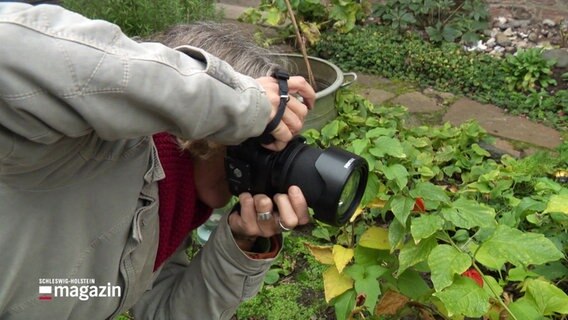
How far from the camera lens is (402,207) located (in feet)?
4.57

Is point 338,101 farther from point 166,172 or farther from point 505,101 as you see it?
point 166,172

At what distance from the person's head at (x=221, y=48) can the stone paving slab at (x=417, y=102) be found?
218 centimetres

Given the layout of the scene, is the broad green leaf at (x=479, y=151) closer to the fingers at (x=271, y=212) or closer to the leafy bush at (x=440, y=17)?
the leafy bush at (x=440, y=17)

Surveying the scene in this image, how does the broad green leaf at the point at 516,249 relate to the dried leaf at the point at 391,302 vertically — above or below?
above

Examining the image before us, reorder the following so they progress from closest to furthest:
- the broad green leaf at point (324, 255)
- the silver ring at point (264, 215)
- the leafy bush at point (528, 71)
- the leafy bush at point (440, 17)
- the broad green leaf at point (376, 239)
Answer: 1. the silver ring at point (264, 215)
2. the broad green leaf at point (376, 239)
3. the broad green leaf at point (324, 255)
4. the leafy bush at point (528, 71)
5. the leafy bush at point (440, 17)

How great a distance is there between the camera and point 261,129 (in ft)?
3.04

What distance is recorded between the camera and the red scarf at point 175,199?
1.13m

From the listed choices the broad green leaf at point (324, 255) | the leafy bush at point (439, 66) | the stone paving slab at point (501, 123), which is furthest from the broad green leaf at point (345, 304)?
the leafy bush at point (439, 66)

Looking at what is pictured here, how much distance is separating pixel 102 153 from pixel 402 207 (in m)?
0.72

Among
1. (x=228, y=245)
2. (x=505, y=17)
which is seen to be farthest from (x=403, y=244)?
(x=505, y=17)

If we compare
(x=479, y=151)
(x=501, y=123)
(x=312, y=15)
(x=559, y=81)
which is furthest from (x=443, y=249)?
(x=312, y=15)

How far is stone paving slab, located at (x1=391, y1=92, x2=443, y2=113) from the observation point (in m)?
3.24

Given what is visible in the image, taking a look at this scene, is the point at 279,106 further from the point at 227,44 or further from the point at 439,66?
the point at 439,66

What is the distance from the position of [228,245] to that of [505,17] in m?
3.27
